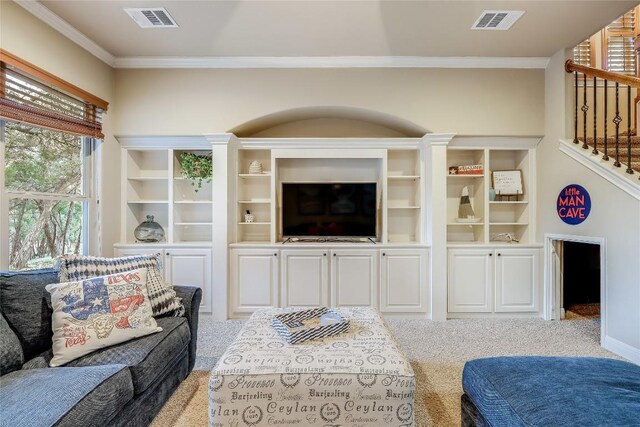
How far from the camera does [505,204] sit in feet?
13.1

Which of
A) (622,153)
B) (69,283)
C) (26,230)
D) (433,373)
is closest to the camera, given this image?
(69,283)

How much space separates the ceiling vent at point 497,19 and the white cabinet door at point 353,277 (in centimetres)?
241

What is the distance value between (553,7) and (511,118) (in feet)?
3.83

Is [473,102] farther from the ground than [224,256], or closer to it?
farther from the ground

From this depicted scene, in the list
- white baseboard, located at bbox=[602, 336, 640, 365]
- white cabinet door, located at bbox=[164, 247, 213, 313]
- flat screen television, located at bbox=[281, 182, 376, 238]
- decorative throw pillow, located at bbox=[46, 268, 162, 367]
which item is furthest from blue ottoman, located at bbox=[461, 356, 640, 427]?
white cabinet door, located at bbox=[164, 247, 213, 313]

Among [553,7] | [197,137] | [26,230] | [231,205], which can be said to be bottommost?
[26,230]

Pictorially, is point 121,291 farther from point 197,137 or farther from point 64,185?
point 197,137

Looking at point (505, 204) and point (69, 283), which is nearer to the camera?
point (69, 283)

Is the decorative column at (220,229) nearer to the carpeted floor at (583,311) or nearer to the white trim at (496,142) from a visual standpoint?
the white trim at (496,142)

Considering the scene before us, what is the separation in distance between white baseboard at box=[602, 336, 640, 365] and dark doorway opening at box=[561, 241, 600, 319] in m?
1.41

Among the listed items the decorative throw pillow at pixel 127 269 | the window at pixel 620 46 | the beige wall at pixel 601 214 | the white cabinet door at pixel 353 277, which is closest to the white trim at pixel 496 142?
the beige wall at pixel 601 214

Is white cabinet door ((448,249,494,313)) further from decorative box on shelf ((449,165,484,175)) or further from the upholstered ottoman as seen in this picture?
the upholstered ottoman

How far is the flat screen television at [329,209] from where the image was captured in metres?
3.78

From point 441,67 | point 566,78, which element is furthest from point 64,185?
point 566,78
